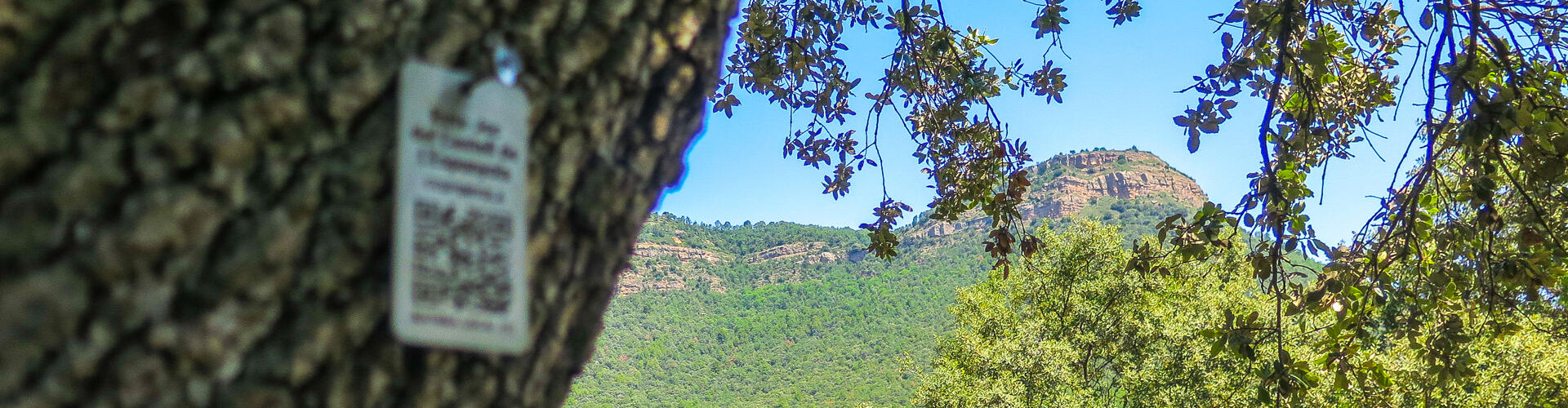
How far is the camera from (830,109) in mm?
4113

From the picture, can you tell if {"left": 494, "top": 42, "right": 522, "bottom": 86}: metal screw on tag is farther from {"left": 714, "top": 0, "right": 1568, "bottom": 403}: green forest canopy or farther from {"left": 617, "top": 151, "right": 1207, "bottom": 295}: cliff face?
{"left": 617, "top": 151, "right": 1207, "bottom": 295}: cliff face

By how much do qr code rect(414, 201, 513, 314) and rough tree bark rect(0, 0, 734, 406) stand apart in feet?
0.09

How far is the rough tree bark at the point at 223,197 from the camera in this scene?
527mm

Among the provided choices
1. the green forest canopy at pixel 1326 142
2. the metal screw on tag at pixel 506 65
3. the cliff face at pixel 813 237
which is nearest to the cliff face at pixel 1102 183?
the cliff face at pixel 813 237

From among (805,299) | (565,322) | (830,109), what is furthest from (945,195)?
(805,299)

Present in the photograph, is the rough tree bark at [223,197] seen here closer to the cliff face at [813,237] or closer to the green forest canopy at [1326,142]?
the green forest canopy at [1326,142]

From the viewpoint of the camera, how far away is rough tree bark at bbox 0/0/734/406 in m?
0.53

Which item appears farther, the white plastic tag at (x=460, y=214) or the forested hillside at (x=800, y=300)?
the forested hillside at (x=800, y=300)

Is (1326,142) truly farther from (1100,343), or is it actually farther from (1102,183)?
(1102,183)

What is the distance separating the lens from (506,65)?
0.70m

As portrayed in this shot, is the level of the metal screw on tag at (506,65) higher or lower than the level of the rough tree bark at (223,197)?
higher

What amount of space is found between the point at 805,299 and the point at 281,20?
207 feet

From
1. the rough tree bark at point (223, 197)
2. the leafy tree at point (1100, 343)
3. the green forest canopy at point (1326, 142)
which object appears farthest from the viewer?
the leafy tree at point (1100, 343)

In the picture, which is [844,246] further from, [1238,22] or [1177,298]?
[1238,22]
